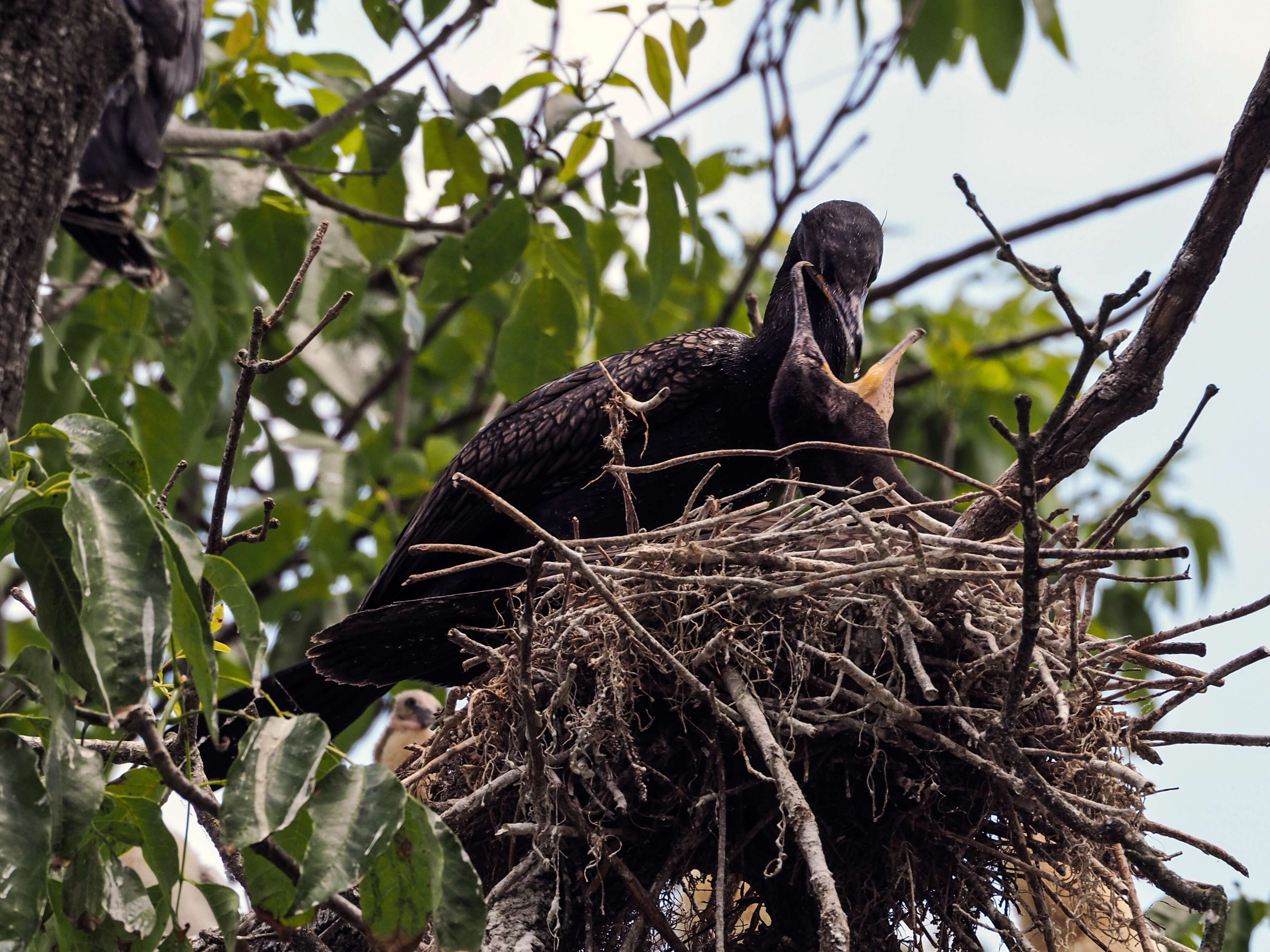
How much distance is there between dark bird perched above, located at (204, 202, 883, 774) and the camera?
365 centimetres

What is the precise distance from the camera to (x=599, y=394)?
370cm

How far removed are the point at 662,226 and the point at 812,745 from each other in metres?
1.94

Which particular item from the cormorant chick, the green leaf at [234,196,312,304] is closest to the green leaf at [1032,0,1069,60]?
the green leaf at [234,196,312,304]

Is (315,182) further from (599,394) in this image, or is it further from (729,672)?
(729,672)

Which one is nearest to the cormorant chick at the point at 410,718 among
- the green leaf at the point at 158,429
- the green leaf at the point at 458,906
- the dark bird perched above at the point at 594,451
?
the dark bird perched above at the point at 594,451

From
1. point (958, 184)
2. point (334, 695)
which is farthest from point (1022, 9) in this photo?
point (334, 695)

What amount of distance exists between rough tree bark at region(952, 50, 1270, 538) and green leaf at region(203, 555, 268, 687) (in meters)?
1.27

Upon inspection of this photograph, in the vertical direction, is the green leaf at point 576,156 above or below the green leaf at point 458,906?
above

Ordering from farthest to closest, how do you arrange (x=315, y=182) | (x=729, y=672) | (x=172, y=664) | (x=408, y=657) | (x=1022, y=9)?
(x=315, y=182) < (x=1022, y=9) < (x=408, y=657) < (x=729, y=672) < (x=172, y=664)

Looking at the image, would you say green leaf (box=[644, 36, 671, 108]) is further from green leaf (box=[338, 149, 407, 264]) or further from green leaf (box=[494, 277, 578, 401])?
green leaf (box=[338, 149, 407, 264])

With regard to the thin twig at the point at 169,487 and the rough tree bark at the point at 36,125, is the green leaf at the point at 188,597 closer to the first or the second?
the thin twig at the point at 169,487

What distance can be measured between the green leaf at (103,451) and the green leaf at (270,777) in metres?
0.34

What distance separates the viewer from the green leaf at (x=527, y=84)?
4.09 meters

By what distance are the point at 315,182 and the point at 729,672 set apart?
3220mm
